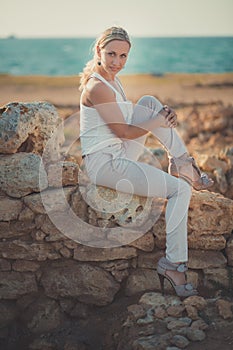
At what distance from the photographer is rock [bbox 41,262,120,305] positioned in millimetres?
5102

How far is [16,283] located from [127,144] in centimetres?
158

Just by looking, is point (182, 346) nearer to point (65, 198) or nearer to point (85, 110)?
point (65, 198)

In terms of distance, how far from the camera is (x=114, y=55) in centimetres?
488

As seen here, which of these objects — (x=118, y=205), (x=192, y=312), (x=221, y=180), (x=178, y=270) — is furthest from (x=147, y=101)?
(x=221, y=180)

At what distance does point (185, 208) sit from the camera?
4785 mm

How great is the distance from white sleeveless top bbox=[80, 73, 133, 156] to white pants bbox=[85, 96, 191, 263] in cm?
5

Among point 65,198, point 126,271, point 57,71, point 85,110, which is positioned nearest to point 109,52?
point 85,110

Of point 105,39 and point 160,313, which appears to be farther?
point 105,39

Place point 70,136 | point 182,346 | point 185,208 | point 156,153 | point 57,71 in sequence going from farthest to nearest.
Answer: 1. point 57,71
2. point 70,136
3. point 156,153
4. point 185,208
5. point 182,346

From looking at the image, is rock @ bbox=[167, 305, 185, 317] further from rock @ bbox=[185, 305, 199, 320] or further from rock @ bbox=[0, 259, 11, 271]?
rock @ bbox=[0, 259, 11, 271]

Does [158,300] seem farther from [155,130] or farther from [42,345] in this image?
[155,130]

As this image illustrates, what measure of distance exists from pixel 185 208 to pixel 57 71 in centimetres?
5567

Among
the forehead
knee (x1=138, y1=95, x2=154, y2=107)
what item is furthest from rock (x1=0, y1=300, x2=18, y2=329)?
the forehead

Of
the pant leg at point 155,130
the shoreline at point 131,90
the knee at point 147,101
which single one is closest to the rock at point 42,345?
the pant leg at point 155,130
